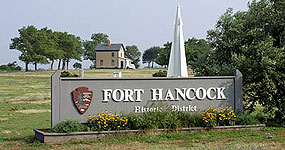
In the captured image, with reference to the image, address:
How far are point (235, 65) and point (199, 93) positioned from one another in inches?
75.8

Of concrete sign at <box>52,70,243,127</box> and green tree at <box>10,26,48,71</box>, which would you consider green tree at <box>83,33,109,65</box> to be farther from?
concrete sign at <box>52,70,243,127</box>

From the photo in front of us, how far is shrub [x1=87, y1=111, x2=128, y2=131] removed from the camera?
30.6ft

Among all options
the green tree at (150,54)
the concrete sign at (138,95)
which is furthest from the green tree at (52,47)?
the concrete sign at (138,95)

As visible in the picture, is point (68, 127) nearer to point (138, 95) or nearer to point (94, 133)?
point (94, 133)

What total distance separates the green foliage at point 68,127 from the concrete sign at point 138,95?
0.35 m

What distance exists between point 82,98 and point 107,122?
1.00 meters

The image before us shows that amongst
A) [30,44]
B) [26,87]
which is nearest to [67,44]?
[30,44]

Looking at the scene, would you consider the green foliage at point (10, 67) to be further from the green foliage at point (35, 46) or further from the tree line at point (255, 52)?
the tree line at point (255, 52)

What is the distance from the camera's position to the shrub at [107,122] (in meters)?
9.32

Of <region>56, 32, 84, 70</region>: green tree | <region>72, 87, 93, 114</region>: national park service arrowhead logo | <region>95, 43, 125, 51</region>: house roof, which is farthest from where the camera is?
<region>56, 32, 84, 70</region>: green tree

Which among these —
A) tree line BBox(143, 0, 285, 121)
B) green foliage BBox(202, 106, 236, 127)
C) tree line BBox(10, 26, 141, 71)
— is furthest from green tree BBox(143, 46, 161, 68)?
green foliage BBox(202, 106, 236, 127)

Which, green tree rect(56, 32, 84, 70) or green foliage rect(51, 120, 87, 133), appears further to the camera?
green tree rect(56, 32, 84, 70)

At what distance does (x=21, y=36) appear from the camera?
74.9 metres

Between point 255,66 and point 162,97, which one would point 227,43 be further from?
point 162,97
